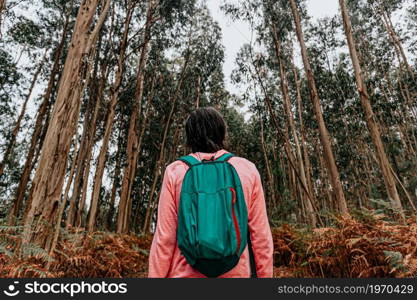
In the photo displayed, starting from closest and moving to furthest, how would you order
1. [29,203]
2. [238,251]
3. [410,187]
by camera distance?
[238,251] < [29,203] < [410,187]

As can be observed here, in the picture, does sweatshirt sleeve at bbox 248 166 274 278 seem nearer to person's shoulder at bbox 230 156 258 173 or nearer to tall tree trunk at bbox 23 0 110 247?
person's shoulder at bbox 230 156 258 173

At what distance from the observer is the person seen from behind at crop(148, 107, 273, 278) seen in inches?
33.5

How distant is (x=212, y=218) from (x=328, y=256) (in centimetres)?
320

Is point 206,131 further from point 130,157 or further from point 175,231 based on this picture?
point 130,157

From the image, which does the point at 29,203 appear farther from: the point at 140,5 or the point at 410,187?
the point at 410,187

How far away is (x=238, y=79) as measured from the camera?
46.4ft

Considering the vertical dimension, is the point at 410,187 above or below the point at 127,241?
above

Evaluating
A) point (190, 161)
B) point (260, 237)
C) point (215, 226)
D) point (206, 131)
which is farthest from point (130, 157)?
point (215, 226)

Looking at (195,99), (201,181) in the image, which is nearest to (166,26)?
(195,99)

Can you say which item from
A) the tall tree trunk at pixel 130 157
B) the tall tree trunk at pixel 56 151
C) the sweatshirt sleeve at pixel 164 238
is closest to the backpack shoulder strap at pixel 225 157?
the sweatshirt sleeve at pixel 164 238

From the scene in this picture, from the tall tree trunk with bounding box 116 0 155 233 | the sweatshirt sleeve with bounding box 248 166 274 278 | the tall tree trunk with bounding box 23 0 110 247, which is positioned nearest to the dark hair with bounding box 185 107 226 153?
the sweatshirt sleeve with bounding box 248 166 274 278

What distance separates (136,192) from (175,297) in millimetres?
14765

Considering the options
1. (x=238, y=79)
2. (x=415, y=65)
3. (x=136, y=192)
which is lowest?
(x=136, y=192)

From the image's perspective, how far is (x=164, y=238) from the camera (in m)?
0.99
